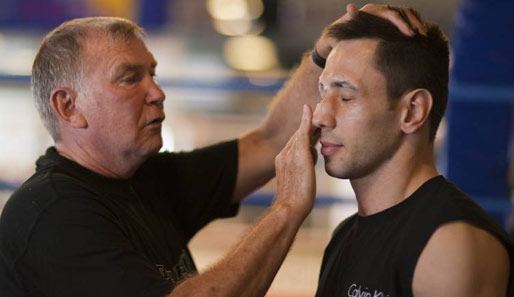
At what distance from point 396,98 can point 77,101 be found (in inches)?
33.0

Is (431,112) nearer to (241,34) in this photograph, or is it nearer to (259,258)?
(259,258)

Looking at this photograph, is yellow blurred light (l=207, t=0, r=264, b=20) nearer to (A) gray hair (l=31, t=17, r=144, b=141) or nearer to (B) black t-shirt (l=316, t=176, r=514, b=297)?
(A) gray hair (l=31, t=17, r=144, b=141)

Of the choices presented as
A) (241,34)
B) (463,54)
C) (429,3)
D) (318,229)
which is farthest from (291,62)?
(463,54)

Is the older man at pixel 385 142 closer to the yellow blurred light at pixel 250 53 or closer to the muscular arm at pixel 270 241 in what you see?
the muscular arm at pixel 270 241

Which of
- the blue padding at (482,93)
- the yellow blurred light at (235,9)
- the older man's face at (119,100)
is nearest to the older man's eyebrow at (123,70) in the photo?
the older man's face at (119,100)

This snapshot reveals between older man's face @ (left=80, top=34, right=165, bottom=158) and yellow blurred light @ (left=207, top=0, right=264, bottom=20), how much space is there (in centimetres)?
635

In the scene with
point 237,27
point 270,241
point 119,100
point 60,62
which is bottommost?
point 237,27

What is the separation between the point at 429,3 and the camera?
9.73 metres

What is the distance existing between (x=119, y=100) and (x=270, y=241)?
1.91 ft

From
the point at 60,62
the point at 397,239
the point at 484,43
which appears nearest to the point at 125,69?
the point at 60,62

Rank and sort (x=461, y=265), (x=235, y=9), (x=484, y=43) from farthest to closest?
1. (x=235, y=9)
2. (x=484, y=43)
3. (x=461, y=265)

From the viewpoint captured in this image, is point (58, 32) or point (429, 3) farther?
point (429, 3)

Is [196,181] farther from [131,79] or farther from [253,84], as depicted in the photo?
[253,84]

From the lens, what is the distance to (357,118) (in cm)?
191
